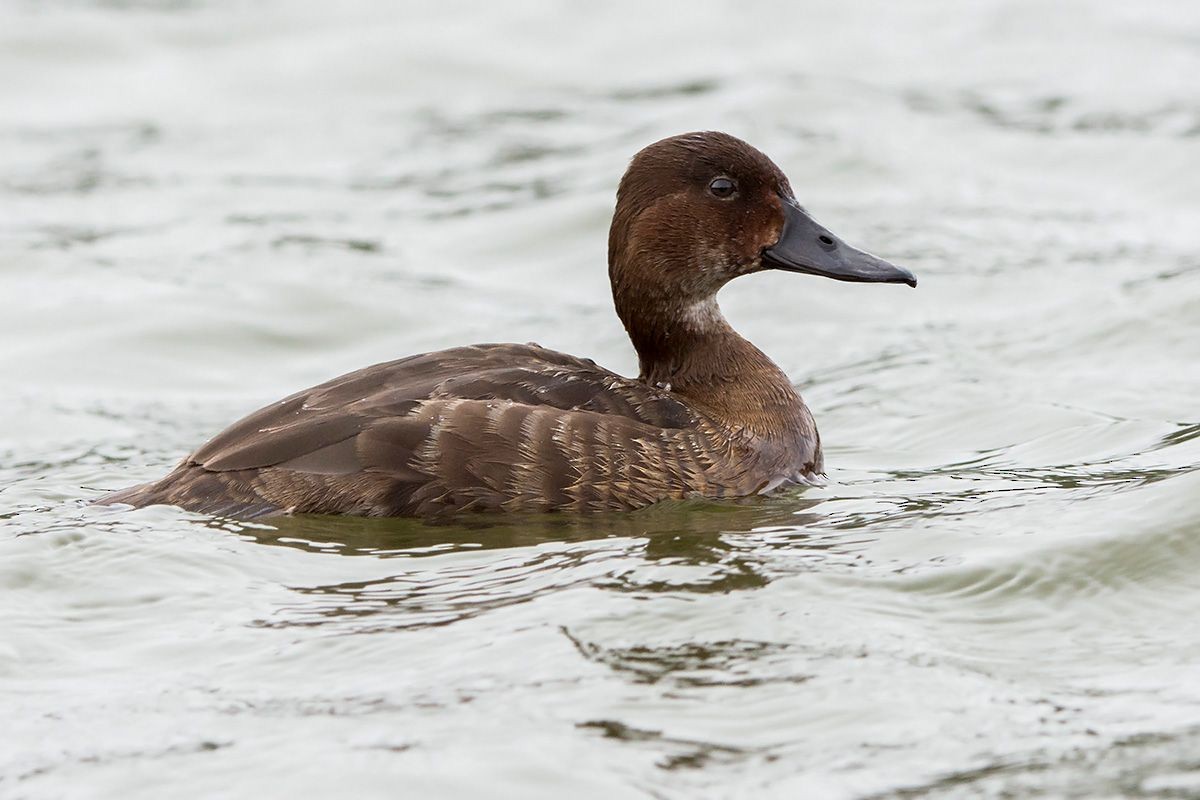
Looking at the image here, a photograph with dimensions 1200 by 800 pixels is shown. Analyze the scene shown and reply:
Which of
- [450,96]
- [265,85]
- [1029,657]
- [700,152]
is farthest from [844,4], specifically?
[1029,657]

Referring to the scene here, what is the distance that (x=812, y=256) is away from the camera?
7059mm

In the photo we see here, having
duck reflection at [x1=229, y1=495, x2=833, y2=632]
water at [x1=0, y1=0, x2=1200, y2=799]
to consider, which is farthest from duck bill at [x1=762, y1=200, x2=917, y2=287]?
duck reflection at [x1=229, y1=495, x2=833, y2=632]

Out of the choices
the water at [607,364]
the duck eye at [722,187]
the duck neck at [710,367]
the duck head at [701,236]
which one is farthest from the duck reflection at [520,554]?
the duck eye at [722,187]

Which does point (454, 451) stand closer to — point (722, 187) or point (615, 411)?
point (615, 411)

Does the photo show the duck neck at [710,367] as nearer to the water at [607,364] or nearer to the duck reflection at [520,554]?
the water at [607,364]

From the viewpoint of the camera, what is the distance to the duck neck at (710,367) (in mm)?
6945

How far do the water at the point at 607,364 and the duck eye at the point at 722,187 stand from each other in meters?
1.13

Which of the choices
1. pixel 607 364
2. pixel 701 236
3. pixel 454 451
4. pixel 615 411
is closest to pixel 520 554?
pixel 454 451

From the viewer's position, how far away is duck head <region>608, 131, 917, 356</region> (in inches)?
273

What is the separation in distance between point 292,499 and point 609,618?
1328mm

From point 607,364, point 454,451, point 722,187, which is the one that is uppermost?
point 722,187

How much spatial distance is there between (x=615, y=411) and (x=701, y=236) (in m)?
0.82

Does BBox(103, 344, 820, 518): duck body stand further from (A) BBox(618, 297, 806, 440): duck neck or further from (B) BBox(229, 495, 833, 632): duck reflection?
(A) BBox(618, 297, 806, 440): duck neck

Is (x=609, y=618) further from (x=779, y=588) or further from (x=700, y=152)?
(x=700, y=152)
